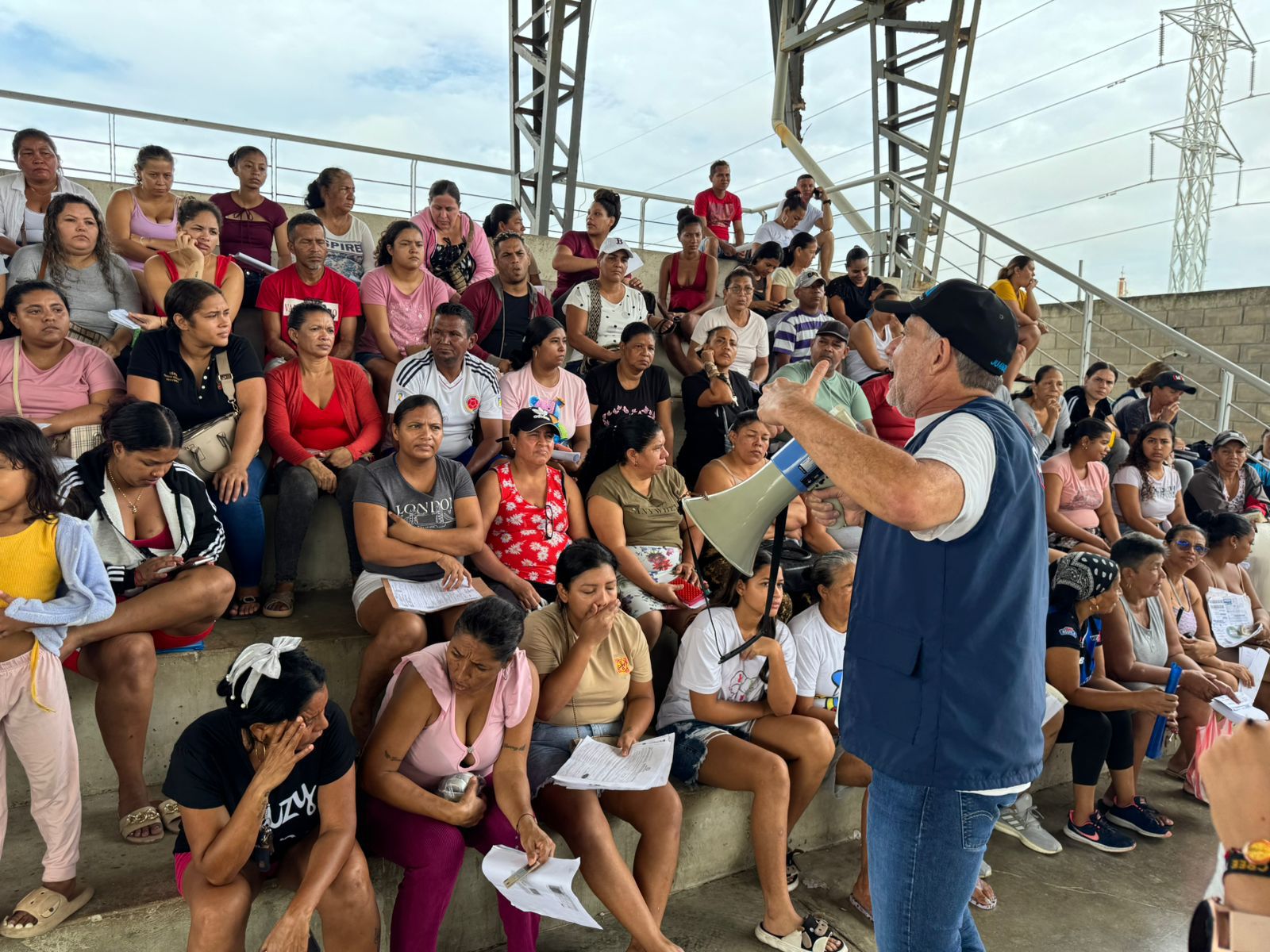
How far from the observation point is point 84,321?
12.8ft

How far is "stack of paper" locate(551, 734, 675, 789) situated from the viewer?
8.42ft

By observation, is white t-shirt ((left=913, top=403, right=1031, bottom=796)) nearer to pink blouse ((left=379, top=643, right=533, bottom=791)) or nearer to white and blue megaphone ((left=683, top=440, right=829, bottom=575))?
white and blue megaphone ((left=683, top=440, right=829, bottom=575))

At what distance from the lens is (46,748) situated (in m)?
2.30

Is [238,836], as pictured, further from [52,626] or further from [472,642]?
[52,626]

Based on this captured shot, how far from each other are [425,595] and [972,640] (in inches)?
85.1

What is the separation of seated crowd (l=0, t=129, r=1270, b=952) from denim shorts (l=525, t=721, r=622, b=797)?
13mm

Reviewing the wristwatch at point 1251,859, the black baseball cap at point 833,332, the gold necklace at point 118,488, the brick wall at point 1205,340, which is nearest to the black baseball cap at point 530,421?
the gold necklace at point 118,488

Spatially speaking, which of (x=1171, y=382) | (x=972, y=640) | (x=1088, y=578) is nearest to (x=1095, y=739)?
(x=1088, y=578)

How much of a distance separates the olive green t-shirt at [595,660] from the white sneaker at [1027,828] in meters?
1.90

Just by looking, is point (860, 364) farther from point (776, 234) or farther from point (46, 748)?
point (46, 748)

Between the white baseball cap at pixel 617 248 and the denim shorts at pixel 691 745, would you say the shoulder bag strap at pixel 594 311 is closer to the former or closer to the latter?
the white baseball cap at pixel 617 248

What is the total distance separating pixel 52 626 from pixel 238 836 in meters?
0.87

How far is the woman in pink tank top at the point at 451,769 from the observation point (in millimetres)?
2336

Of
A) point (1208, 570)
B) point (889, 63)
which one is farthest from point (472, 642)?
point (889, 63)
